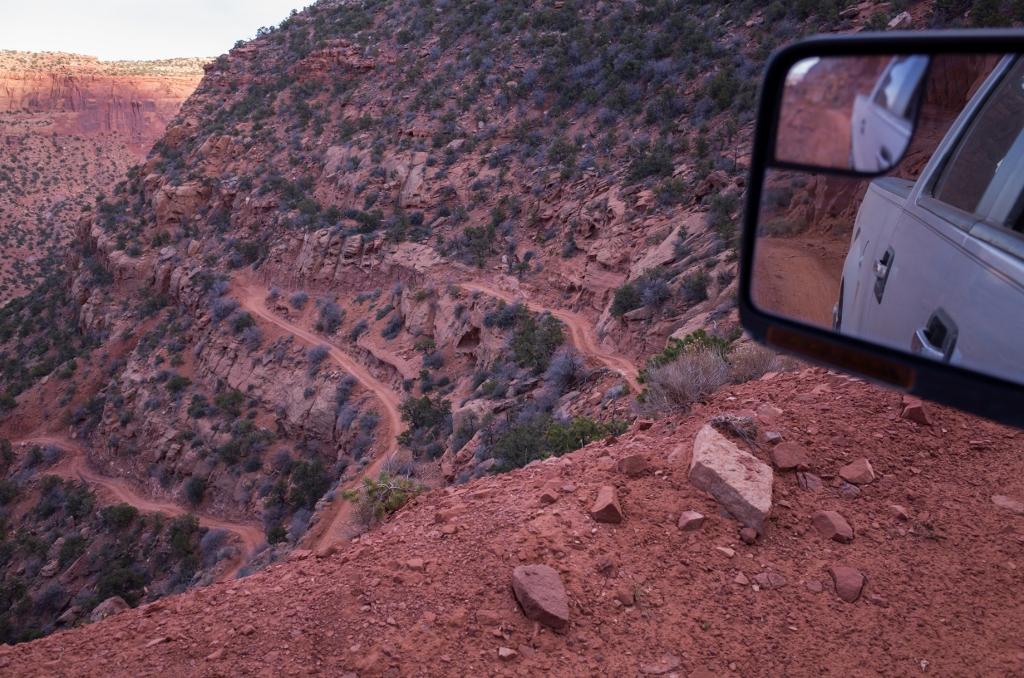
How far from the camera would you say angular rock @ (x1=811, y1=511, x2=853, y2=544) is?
12.8 feet

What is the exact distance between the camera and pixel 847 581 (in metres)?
3.62

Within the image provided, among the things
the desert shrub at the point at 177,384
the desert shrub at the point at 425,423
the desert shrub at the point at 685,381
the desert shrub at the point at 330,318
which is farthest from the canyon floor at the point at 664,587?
the desert shrub at the point at 177,384

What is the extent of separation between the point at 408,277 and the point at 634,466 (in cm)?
2107

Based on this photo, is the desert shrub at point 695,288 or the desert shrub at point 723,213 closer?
the desert shrub at point 695,288

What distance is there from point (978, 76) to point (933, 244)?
1.84ft

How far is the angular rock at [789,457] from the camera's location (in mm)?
4414

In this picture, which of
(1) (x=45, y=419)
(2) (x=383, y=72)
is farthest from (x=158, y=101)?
(1) (x=45, y=419)

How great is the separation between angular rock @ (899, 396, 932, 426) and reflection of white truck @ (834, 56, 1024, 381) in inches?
96.2

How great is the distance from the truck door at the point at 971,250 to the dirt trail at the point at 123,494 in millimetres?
17257

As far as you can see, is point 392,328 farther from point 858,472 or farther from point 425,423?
point 858,472

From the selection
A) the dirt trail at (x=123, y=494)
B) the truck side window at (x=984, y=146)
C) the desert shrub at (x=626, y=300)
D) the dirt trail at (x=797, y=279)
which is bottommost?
the dirt trail at (x=123, y=494)

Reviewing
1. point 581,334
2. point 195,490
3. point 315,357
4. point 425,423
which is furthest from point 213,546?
point 581,334

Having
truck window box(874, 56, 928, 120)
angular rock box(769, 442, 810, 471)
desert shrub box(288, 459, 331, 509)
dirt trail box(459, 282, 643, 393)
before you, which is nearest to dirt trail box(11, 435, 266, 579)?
desert shrub box(288, 459, 331, 509)

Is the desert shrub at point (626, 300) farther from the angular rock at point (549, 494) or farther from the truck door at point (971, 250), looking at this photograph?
the truck door at point (971, 250)
